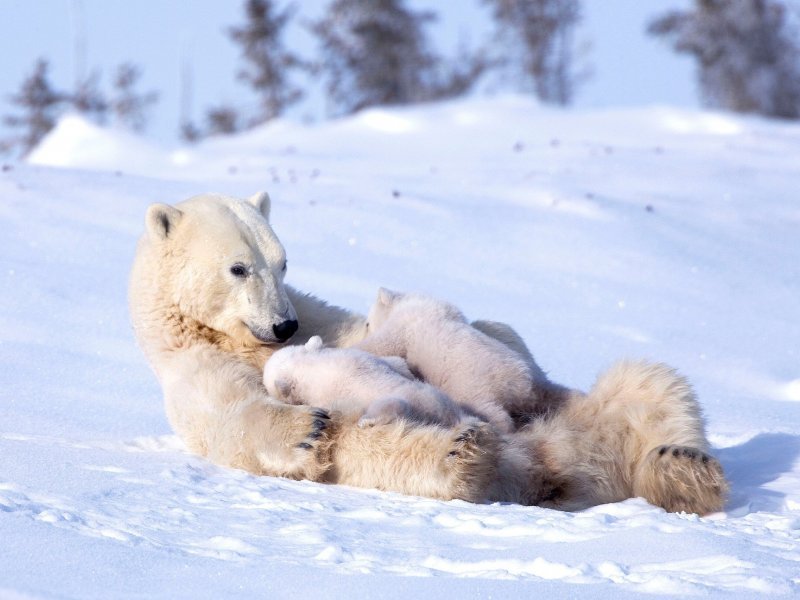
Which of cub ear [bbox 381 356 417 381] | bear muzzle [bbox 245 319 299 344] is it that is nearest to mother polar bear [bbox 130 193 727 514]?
bear muzzle [bbox 245 319 299 344]

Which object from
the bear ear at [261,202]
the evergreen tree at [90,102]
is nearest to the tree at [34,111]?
the evergreen tree at [90,102]

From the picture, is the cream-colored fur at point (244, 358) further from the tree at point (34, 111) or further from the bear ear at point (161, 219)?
the tree at point (34, 111)

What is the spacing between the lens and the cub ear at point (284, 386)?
334 cm

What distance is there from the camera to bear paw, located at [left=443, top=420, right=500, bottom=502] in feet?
9.69

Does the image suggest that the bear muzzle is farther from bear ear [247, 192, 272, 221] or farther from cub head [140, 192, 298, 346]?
bear ear [247, 192, 272, 221]

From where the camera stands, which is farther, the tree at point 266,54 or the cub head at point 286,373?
the tree at point 266,54

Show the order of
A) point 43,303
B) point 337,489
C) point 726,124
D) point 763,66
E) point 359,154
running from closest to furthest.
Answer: point 337,489 < point 43,303 < point 359,154 < point 726,124 < point 763,66

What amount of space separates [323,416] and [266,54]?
24832 millimetres

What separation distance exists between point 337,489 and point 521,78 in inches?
1049

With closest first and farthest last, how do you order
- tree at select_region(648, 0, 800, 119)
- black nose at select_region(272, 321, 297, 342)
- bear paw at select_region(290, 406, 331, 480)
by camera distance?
1. bear paw at select_region(290, 406, 331, 480)
2. black nose at select_region(272, 321, 297, 342)
3. tree at select_region(648, 0, 800, 119)

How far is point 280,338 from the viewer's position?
3.61 meters

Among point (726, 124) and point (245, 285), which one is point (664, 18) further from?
point (245, 285)

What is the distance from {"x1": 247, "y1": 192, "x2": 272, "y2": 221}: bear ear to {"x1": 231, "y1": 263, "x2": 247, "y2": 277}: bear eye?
425 mm

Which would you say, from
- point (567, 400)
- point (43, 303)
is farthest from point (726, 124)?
point (567, 400)
